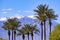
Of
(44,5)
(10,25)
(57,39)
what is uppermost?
(44,5)

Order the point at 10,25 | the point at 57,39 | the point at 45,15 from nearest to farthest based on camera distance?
Result: 1. the point at 57,39
2. the point at 45,15
3. the point at 10,25

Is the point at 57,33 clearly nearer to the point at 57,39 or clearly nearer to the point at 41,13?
the point at 57,39

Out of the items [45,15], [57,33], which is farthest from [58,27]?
[45,15]

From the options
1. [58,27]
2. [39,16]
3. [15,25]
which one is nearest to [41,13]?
[39,16]

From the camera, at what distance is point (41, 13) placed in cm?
8125

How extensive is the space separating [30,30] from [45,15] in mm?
12858

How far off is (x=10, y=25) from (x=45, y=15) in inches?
524

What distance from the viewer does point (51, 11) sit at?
81.5 metres

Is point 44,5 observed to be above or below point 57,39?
above

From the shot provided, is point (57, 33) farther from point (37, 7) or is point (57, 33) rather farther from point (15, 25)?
point (15, 25)

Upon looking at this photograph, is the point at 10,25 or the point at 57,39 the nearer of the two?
the point at 57,39

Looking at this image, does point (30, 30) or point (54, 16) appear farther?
point (30, 30)

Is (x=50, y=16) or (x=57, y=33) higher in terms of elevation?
(x=50, y=16)

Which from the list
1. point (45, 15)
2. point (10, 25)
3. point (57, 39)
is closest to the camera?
point (57, 39)
